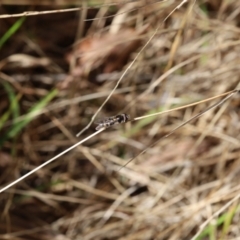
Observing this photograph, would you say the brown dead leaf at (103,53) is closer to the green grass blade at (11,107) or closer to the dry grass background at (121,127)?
the dry grass background at (121,127)

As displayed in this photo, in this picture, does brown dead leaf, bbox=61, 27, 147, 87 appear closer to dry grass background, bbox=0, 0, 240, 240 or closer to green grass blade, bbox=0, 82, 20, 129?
dry grass background, bbox=0, 0, 240, 240

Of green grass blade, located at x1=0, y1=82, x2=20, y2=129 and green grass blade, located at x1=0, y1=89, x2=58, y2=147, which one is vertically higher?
green grass blade, located at x1=0, y1=82, x2=20, y2=129

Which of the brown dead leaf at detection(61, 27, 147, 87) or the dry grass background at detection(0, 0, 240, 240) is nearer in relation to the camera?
the dry grass background at detection(0, 0, 240, 240)

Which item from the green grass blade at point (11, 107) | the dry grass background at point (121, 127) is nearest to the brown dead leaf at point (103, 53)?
the dry grass background at point (121, 127)

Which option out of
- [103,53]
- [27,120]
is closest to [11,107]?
[27,120]

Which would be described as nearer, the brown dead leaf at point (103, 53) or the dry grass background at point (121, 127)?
the dry grass background at point (121, 127)

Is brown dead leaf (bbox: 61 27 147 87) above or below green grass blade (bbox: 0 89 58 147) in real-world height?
above

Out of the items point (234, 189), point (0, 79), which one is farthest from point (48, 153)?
point (234, 189)

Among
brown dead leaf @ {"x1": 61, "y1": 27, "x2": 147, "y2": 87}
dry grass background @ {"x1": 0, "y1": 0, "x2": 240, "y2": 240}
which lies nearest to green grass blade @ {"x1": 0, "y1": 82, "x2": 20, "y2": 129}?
dry grass background @ {"x1": 0, "y1": 0, "x2": 240, "y2": 240}

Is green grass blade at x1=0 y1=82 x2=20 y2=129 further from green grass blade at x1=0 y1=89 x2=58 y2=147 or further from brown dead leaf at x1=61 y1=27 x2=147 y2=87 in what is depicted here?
brown dead leaf at x1=61 y1=27 x2=147 y2=87
